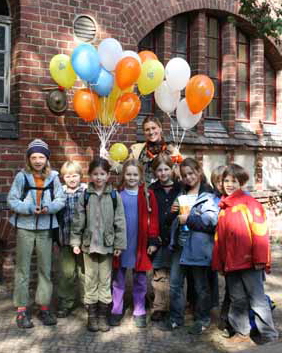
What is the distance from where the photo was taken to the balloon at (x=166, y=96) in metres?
6.34

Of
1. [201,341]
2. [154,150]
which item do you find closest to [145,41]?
[154,150]

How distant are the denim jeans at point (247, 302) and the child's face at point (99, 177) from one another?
145 cm

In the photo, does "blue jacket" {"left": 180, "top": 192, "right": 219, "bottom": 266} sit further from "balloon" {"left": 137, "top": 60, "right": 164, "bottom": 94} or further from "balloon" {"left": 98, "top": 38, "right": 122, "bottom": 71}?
"balloon" {"left": 98, "top": 38, "right": 122, "bottom": 71}

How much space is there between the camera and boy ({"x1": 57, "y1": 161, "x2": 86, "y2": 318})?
16.7 feet

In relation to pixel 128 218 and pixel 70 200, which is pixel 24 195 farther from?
pixel 128 218

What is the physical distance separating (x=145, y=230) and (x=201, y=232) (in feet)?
1.82

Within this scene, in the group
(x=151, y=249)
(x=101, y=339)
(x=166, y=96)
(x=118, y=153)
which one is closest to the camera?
(x=101, y=339)

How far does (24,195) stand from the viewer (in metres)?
4.86

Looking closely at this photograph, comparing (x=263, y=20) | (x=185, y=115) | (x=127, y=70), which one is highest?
(x=263, y=20)

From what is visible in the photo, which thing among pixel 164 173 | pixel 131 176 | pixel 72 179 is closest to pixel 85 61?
pixel 72 179

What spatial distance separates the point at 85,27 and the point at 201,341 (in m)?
4.50

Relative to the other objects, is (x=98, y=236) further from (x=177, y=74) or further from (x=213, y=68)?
(x=213, y=68)

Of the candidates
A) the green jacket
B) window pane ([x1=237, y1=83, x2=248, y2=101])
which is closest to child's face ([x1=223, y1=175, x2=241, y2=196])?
the green jacket

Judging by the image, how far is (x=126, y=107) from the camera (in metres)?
5.99
